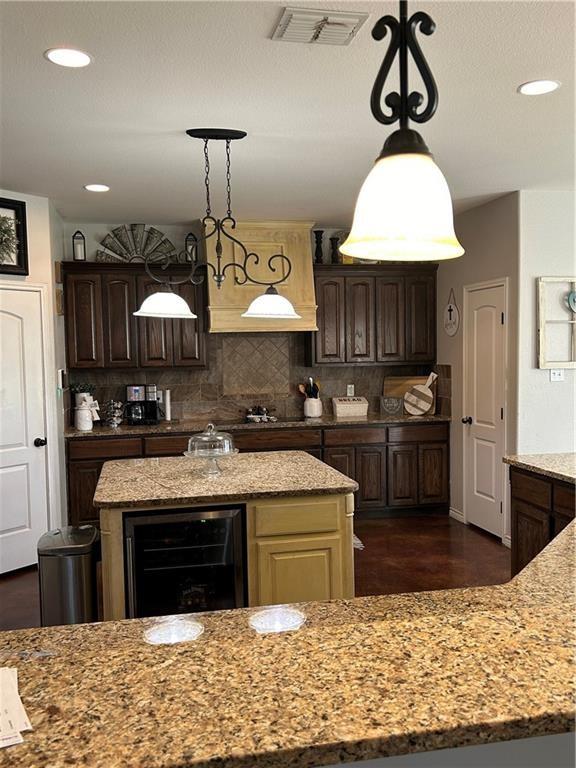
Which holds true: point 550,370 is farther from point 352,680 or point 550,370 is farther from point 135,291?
point 352,680

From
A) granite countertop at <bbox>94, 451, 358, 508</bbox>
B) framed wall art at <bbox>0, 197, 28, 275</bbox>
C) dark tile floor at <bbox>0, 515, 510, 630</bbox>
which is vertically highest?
framed wall art at <bbox>0, 197, 28, 275</bbox>

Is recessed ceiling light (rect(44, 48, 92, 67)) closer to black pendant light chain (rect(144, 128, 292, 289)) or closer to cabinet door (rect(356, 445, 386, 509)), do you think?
black pendant light chain (rect(144, 128, 292, 289))

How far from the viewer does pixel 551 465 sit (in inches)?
133

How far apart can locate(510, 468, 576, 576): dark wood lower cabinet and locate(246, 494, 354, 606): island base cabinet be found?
1.06m

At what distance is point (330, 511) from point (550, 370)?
8.48ft

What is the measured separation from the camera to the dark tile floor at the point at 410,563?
4.06m

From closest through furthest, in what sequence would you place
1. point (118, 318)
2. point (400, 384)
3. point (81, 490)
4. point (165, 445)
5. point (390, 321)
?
point (81, 490) → point (165, 445) → point (118, 318) → point (390, 321) → point (400, 384)

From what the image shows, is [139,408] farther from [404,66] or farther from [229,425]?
[404,66]

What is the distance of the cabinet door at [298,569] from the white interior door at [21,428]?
7.93ft

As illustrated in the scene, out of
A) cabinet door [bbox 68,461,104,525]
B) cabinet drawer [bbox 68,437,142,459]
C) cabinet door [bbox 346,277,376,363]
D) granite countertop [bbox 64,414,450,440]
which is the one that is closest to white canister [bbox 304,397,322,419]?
granite countertop [bbox 64,414,450,440]

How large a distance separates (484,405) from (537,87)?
2983 mm

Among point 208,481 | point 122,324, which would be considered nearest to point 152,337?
point 122,324

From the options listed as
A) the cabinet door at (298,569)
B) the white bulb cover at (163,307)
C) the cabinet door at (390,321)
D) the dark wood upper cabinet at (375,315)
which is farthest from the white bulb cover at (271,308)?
the cabinet door at (390,321)

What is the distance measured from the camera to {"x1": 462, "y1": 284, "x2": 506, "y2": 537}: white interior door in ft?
16.7
